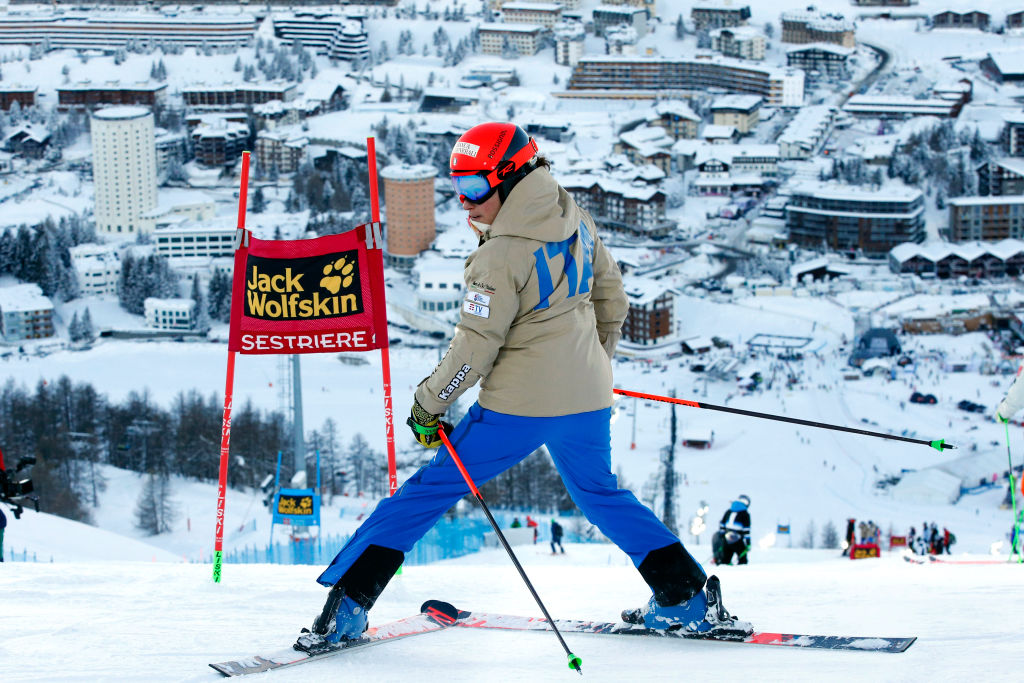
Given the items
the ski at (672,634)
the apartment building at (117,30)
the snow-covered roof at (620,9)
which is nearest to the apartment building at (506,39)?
the snow-covered roof at (620,9)

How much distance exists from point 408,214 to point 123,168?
6667mm

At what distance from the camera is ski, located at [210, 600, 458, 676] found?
4.73 ft

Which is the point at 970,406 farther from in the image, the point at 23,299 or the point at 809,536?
the point at 23,299

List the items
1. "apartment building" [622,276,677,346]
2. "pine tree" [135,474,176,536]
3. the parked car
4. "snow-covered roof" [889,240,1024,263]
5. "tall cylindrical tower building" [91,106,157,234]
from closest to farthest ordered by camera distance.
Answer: "pine tree" [135,474,176,536], the parked car, "apartment building" [622,276,677,346], "snow-covered roof" [889,240,1024,263], "tall cylindrical tower building" [91,106,157,234]

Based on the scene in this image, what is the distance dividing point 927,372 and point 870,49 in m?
26.5

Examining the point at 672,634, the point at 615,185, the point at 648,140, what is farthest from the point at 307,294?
the point at 648,140

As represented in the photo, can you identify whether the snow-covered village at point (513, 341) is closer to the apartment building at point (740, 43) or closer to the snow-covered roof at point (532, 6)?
the apartment building at point (740, 43)

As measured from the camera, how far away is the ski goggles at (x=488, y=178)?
56.9 inches

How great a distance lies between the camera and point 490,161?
144cm

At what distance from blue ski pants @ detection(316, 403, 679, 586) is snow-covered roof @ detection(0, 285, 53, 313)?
61.0ft

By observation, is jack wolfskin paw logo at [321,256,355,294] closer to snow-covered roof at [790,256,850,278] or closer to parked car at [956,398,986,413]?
parked car at [956,398,986,413]

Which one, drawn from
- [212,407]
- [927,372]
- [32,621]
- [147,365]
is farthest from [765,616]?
[147,365]

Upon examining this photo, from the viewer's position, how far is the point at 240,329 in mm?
2238

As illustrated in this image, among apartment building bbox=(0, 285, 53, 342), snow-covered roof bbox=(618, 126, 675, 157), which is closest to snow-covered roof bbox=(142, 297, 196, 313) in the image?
apartment building bbox=(0, 285, 53, 342)
